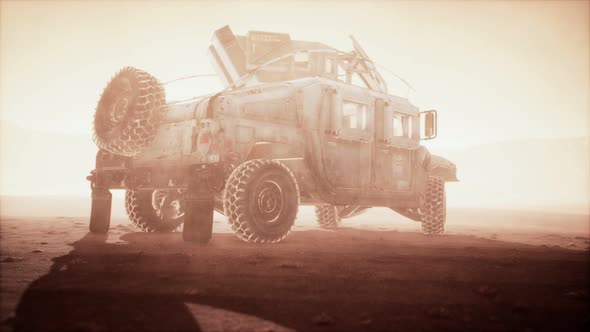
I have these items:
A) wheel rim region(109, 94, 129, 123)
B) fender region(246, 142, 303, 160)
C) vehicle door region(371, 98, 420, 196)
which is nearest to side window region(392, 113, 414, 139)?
vehicle door region(371, 98, 420, 196)

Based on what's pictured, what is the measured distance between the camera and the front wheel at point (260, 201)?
514 centimetres

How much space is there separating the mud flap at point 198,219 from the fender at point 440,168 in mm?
4906

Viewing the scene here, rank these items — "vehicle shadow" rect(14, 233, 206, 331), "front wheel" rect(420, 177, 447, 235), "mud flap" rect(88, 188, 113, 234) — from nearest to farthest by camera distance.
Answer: "vehicle shadow" rect(14, 233, 206, 331), "mud flap" rect(88, 188, 113, 234), "front wheel" rect(420, 177, 447, 235)

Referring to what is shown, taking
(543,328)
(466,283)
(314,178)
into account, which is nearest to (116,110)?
(314,178)

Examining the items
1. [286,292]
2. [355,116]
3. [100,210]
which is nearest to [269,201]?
[355,116]

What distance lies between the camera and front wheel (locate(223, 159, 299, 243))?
5141 mm

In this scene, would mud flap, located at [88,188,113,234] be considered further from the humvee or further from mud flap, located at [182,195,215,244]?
mud flap, located at [182,195,215,244]

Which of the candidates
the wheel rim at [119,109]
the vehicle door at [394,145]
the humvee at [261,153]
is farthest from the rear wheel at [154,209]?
the vehicle door at [394,145]

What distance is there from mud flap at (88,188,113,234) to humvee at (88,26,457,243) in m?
0.02

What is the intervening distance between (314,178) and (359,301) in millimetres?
3612

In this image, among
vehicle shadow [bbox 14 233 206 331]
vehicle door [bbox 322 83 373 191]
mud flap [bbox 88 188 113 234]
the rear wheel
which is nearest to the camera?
vehicle shadow [bbox 14 233 206 331]

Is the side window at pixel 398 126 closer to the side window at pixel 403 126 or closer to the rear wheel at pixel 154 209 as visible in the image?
the side window at pixel 403 126

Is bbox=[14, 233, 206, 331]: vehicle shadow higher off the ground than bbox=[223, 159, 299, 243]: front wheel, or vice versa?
bbox=[223, 159, 299, 243]: front wheel

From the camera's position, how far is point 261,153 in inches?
229
